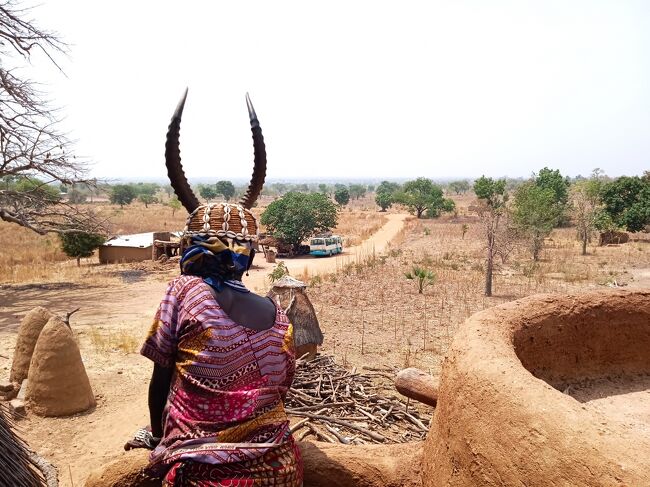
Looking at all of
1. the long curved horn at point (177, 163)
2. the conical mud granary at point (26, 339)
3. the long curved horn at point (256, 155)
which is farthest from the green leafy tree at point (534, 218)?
the long curved horn at point (177, 163)

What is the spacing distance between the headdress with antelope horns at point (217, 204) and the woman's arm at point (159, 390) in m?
0.55

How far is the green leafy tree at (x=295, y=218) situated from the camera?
22.9 m

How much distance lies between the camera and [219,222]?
199 cm

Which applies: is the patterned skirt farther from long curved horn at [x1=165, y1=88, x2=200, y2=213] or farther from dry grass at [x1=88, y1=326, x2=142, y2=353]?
dry grass at [x1=88, y1=326, x2=142, y2=353]

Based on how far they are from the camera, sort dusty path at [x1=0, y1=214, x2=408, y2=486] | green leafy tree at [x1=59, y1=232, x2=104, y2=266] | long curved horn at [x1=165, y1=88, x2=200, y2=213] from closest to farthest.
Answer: long curved horn at [x1=165, y1=88, x2=200, y2=213], dusty path at [x1=0, y1=214, x2=408, y2=486], green leafy tree at [x1=59, y1=232, x2=104, y2=266]

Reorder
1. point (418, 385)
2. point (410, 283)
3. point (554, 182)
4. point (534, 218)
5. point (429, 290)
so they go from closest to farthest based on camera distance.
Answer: point (418, 385), point (429, 290), point (410, 283), point (534, 218), point (554, 182)

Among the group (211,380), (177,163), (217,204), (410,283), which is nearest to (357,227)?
(410,283)

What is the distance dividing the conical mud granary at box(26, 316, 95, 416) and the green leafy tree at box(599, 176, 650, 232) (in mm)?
24411

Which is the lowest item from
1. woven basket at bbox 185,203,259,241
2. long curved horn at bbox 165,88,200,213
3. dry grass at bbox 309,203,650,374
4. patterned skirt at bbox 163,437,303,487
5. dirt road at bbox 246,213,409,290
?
dirt road at bbox 246,213,409,290

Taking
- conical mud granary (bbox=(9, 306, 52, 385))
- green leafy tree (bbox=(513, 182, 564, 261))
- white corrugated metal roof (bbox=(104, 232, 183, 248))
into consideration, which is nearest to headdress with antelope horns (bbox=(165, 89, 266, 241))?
conical mud granary (bbox=(9, 306, 52, 385))

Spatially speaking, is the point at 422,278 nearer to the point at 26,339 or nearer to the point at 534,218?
the point at 534,218

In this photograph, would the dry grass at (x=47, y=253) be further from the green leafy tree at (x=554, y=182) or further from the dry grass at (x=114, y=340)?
the green leafy tree at (x=554, y=182)

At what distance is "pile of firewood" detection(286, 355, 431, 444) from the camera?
190 inches

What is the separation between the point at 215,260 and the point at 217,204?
0.83 ft
